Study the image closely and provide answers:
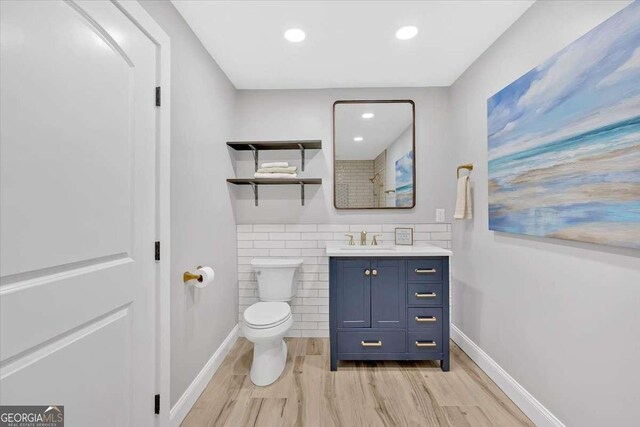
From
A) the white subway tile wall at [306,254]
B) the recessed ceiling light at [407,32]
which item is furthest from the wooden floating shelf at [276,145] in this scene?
the recessed ceiling light at [407,32]

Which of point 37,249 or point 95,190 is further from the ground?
point 95,190

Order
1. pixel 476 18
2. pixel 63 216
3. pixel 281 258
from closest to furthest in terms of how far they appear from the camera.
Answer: pixel 63 216, pixel 476 18, pixel 281 258

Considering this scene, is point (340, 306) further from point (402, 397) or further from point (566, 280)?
point (566, 280)

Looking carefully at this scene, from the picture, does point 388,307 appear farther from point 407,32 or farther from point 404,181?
point 407,32

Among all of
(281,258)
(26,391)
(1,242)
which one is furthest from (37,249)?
(281,258)

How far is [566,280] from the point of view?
1.41 m

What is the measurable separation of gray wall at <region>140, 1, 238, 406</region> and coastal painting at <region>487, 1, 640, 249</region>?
6.78 feet

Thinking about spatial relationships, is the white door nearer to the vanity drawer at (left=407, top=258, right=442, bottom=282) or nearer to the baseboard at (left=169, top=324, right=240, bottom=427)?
the baseboard at (left=169, top=324, right=240, bottom=427)

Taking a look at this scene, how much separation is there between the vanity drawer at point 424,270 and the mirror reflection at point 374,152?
2.37ft

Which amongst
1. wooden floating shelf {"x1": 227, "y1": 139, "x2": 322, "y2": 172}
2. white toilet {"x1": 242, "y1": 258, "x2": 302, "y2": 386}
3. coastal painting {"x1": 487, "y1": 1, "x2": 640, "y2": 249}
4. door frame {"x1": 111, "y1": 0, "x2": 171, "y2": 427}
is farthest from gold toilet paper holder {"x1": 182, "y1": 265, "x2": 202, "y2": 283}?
coastal painting {"x1": 487, "y1": 1, "x2": 640, "y2": 249}

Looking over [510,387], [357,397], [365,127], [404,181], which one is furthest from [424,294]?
[365,127]

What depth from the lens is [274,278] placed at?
8.11ft

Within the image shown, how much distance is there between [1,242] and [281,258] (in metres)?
2.08

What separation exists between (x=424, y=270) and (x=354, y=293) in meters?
0.58
